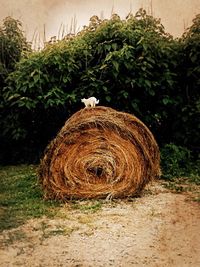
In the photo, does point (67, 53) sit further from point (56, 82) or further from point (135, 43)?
point (135, 43)

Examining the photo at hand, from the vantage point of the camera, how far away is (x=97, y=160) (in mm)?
5902

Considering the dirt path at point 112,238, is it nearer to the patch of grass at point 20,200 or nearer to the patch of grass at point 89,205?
the patch of grass at point 89,205

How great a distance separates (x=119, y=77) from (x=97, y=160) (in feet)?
8.41

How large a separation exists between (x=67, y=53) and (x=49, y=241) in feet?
15.5

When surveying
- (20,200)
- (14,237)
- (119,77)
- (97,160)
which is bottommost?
(14,237)

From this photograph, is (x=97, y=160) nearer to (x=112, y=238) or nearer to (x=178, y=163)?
(x=112, y=238)

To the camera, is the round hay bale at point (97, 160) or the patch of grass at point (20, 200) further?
the round hay bale at point (97, 160)

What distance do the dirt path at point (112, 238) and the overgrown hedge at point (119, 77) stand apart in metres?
3.03

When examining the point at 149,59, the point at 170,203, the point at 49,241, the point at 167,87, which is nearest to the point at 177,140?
the point at 167,87

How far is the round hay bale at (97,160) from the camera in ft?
18.8

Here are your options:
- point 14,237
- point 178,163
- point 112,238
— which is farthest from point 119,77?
point 14,237

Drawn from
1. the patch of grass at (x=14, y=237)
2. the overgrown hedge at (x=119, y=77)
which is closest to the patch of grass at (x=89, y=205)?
the patch of grass at (x=14, y=237)

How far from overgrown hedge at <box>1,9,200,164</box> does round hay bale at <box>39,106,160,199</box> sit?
207 centimetres

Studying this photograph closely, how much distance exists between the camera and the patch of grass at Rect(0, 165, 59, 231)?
4.96 meters
